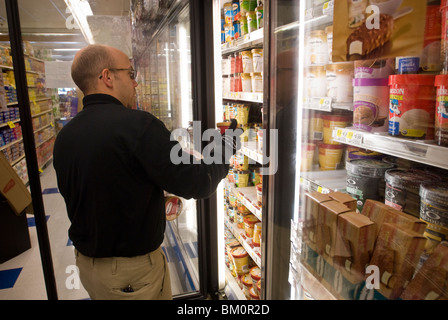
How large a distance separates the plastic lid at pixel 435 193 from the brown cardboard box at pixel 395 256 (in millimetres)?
192

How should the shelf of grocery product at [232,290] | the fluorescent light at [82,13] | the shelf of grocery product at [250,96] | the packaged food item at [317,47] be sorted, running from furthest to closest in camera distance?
the shelf of grocery product at [232,290], the fluorescent light at [82,13], the shelf of grocery product at [250,96], the packaged food item at [317,47]

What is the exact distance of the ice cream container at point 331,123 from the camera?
5.10 ft

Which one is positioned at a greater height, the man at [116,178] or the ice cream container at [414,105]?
the ice cream container at [414,105]

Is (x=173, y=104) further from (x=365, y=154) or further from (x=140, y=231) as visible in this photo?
(x=365, y=154)

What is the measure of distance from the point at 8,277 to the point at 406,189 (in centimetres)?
365

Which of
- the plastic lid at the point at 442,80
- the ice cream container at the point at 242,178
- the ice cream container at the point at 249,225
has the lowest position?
the ice cream container at the point at 249,225

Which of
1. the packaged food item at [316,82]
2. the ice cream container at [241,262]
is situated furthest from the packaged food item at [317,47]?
the ice cream container at [241,262]

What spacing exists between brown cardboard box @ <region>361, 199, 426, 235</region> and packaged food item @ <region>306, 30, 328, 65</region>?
759 millimetres

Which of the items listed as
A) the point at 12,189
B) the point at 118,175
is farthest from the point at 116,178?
the point at 12,189

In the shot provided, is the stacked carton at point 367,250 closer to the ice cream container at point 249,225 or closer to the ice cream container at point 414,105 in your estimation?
the ice cream container at point 414,105

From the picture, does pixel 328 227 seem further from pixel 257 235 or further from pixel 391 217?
pixel 257 235

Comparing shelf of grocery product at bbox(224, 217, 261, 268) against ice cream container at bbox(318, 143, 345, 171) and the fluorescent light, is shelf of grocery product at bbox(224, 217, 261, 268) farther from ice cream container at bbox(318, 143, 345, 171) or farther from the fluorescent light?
the fluorescent light
